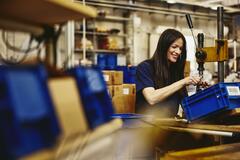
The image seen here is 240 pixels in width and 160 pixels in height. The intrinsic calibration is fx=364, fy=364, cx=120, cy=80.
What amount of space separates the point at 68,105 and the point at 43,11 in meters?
0.33

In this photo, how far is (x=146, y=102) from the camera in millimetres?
2711

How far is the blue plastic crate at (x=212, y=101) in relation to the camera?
240cm

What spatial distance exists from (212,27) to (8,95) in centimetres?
935

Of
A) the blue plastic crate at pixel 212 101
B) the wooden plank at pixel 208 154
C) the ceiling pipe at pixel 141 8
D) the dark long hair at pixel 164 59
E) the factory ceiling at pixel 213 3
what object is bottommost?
the wooden plank at pixel 208 154

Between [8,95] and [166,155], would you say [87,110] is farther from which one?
[166,155]

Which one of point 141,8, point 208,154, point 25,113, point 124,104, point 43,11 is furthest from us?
point 141,8

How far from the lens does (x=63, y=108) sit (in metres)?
1.04

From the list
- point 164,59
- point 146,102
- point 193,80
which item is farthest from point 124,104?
point 193,80

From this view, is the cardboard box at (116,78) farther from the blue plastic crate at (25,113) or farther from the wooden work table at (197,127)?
the blue plastic crate at (25,113)

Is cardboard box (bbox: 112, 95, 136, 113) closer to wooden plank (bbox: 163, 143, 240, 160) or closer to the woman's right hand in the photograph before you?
the woman's right hand

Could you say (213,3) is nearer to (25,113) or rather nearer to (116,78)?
(116,78)

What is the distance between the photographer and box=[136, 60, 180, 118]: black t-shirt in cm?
270

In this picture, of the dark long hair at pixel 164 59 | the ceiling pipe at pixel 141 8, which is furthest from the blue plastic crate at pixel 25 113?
the ceiling pipe at pixel 141 8

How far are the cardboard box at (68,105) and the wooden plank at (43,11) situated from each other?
23 cm
